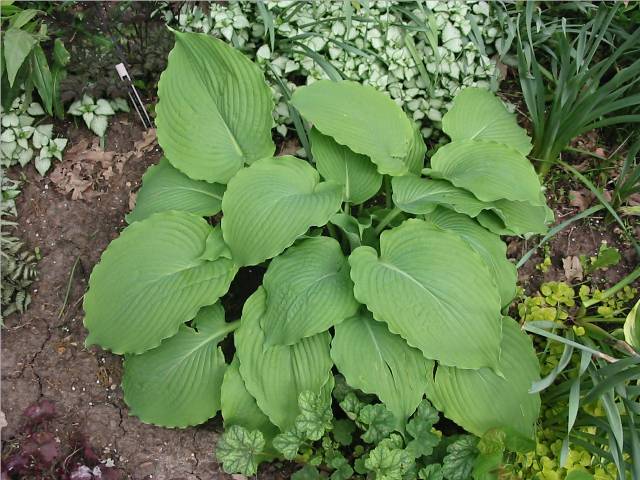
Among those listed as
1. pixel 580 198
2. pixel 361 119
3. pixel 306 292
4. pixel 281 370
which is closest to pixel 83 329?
pixel 281 370

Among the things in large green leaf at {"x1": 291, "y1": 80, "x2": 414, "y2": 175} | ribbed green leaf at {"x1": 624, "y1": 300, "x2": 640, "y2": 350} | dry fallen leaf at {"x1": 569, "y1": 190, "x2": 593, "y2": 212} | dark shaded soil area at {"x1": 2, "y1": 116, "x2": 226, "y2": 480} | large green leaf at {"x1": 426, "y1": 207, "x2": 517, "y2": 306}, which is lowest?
dark shaded soil area at {"x1": 2, "y1": 116, "x2": 226, "y2": 480}

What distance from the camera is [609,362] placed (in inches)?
71.8

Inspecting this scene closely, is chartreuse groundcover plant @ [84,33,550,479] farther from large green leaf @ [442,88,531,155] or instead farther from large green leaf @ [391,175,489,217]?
large green leaf @ [442,88,531,155]

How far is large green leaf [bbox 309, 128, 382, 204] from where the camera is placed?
2.07 m

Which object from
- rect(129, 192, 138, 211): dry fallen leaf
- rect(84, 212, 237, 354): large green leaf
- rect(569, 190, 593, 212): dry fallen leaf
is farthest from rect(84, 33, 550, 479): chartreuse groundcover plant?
rect(569, 190, 593, 212): dry fallen leaf

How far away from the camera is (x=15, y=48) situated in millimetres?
2160

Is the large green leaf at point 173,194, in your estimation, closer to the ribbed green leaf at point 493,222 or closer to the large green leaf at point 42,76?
the large green leaf at point 42,76

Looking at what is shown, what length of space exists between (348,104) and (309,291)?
2.35 feet

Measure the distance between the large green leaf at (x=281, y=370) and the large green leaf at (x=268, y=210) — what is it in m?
0.26

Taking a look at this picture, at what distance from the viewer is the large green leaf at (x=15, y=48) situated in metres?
2.13

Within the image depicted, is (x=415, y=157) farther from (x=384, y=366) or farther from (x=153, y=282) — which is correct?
(x=153, y=282)

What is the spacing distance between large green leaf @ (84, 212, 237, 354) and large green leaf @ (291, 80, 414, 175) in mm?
543

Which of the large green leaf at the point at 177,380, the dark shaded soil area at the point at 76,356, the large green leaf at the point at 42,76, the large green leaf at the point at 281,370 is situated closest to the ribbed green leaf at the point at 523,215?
the large green leaf at the point at 281,370

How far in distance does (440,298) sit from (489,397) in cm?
39
